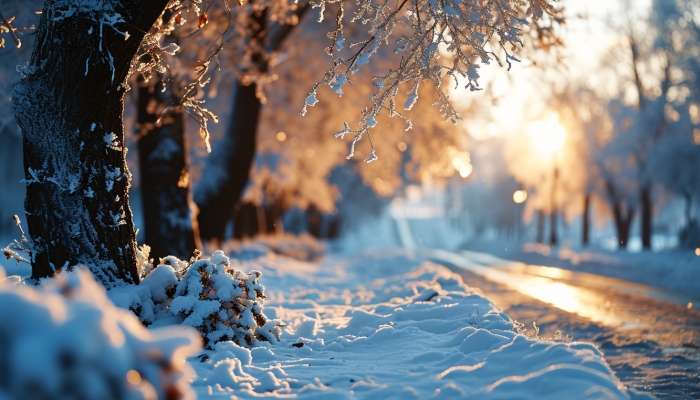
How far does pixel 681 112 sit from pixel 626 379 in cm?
2483

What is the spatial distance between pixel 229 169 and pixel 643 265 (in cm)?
1577

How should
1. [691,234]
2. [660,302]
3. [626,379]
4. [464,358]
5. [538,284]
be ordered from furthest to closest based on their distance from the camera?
[691,234], [538,284], [660,302], [626,379], [464,358]

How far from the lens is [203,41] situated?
9.76m

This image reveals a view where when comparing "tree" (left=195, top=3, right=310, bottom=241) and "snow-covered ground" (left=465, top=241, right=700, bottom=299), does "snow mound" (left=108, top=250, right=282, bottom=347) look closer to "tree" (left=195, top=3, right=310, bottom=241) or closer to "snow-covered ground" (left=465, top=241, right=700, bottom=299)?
"tree" (left=195, top=3, right=310, bottom=241)

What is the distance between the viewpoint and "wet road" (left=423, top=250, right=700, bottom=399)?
5.62 meters

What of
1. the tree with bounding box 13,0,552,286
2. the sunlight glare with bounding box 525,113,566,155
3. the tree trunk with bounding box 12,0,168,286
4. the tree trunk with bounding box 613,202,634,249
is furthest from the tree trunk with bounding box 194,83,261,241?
the tree trunk with bounding box 613,202,634,249

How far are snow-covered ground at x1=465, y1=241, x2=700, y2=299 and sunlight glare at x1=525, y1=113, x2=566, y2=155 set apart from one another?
19.8 ft

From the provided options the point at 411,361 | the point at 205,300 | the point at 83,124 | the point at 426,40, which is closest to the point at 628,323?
the point at 411,361

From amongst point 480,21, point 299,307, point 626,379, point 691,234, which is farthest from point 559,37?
point 691,234

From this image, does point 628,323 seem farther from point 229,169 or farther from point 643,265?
point 643,265

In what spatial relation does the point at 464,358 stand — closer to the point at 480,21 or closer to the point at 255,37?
the point at 480,21

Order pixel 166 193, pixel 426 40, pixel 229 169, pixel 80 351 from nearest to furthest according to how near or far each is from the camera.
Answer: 1. pixel 80 351
2. pixel 426 40
3. pixel 166 193
4. pixel 229 169

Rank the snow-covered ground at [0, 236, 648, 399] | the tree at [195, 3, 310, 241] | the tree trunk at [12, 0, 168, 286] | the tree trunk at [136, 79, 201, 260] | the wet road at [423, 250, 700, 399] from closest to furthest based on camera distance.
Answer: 1. the snow-covered ground at [0, 236, 648, 399]
2. the tree trunk at [12, 0, 168, 286]
3. the wet road at [423, 250, 700, 399]
4. the tree trunk at [136, 79, 201, 260]
5. the tree at [195, 3, 310, 241]

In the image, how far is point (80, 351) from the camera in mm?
1851
